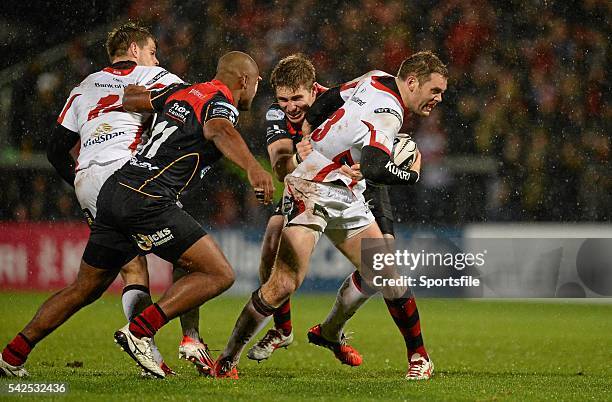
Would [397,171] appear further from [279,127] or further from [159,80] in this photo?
[159,80]

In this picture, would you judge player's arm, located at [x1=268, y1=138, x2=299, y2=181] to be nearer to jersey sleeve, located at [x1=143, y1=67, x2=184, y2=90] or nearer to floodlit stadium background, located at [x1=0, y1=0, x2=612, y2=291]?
jersey sleeve, located at [x1=143, y1=67, x2=184, y2=90]

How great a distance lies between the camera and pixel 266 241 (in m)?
6.37

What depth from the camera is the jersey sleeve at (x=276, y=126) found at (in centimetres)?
632

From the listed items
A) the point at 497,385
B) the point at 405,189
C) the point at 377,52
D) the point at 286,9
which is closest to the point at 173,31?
the point at 286,9

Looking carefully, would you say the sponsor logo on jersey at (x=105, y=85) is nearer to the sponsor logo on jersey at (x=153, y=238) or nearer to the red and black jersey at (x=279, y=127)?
the red and black jersey at (x=279, y=127)

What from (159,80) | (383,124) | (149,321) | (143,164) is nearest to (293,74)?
(159,80)

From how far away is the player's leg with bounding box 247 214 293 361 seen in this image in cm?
600

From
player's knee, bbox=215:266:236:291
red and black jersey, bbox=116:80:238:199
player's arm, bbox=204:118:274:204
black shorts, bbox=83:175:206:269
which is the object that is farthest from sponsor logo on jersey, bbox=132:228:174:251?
player's arm, bbox=204:118:274:204

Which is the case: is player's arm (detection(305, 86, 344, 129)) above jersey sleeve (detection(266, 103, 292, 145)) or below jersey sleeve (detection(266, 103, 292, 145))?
above

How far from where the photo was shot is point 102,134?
5.82 m

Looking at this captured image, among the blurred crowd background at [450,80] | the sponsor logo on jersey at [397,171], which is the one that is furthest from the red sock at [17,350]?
the blurred crowd background at [450,80]

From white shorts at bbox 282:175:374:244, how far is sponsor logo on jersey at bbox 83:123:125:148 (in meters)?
1.07

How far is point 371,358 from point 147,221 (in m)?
2.58

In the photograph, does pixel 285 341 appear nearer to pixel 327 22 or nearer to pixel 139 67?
pixel 139 67
